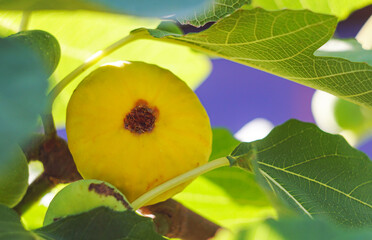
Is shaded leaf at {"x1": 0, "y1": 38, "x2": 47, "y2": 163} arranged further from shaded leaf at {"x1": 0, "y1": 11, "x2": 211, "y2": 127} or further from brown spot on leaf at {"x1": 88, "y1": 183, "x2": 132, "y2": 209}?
shaded leaf at {"x1": 0, "y1": 11, "x2": 211, "y2": 127}

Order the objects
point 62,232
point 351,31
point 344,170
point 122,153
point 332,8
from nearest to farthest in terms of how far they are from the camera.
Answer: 1. point 62,232
2. point 122,153
3. point 344,170
4. point 332,8
5. point 351,31

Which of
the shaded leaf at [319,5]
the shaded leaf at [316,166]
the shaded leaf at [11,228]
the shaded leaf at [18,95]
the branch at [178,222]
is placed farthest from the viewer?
the shaded leaf at [319,5]

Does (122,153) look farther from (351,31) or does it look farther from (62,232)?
(351,31)

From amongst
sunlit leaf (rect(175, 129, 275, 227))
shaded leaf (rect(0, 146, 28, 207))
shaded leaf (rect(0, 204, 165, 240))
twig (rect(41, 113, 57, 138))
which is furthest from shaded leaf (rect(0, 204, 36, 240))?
sunlit leaf (rect(175, 129, 275, 227))

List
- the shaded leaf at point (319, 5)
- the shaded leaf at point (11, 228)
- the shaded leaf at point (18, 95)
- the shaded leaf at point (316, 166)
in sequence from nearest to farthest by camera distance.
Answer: the shaded leaf at point (18, 95) → the shaded leaf at point (11, 228) → the shaded leaf at point (316, 166) → the shaded leaf at point (319, 5)

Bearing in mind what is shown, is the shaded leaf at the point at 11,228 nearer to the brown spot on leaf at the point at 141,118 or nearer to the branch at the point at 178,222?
the brown spot on leaf at the point at 141,118

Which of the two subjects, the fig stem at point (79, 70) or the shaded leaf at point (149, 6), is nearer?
the shaded leaf at point (149, 6)

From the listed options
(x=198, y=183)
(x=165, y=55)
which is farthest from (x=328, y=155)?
(x=165, y=55)

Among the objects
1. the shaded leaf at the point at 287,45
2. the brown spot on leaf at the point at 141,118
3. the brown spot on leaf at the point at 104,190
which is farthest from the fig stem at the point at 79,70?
the brown spot on leaf at the point at 104,190
